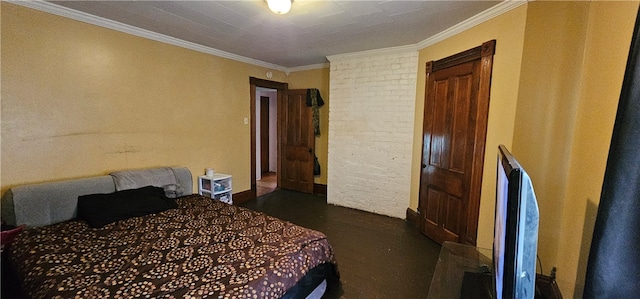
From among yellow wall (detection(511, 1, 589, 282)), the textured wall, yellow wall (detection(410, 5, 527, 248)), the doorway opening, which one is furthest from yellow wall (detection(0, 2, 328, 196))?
yellow wall (detection(511, 1, 589, 282))

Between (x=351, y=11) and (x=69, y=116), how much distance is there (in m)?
2.87

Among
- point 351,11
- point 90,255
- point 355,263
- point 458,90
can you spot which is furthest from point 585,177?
point 90,255

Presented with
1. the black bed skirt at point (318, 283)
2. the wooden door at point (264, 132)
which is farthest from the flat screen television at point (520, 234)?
the wooden door at point (264, 132)

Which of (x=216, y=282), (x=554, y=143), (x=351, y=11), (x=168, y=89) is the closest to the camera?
(x=216, y=282)

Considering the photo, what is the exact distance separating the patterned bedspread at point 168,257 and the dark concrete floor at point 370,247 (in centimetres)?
54

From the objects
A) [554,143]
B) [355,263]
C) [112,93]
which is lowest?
[355,263]

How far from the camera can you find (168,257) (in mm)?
1654

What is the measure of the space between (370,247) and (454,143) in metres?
1.43

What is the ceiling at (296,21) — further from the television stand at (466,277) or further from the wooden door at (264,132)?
the wooden door at (264,132)

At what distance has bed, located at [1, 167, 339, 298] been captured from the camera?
1.38m

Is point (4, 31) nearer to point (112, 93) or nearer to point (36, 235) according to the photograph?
point (112, 93)

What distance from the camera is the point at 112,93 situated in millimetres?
2742

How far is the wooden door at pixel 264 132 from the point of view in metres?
6.57

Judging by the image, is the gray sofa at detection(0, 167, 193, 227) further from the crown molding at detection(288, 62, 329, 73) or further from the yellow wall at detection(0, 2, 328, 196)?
the crown molding at detection(288, 62, 329, 73)
